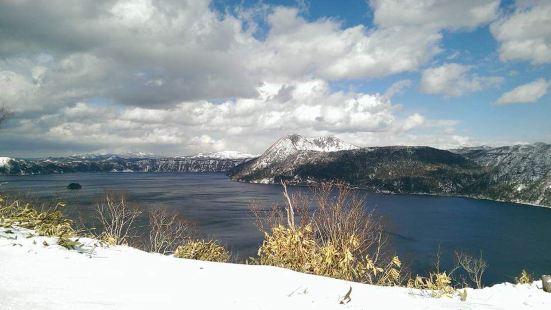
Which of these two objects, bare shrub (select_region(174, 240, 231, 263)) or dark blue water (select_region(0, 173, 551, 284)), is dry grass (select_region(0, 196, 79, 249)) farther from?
dark blue water (select_region(0, 173, 551, 284))

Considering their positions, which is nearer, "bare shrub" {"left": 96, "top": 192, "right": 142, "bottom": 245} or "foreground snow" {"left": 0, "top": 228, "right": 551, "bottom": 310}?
"foreground snow" {"left": 0, "top": 228, "right": 551, "bottom": 310}

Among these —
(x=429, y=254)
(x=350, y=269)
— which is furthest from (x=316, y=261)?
(x=429, y=254)

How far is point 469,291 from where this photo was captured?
11.7 metres

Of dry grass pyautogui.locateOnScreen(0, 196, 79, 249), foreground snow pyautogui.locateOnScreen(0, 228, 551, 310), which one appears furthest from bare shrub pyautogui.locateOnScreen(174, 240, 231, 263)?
foreground snow pyautogui.locateOnScreen(0, 228, 551, 310)

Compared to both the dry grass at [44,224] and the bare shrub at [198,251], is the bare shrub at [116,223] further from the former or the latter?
the bare shrub at [198,251]

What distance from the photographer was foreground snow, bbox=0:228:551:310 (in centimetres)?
625

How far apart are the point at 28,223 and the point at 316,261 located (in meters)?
11.1

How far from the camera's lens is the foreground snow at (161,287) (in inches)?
246

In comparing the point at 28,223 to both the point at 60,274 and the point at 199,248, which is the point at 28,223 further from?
the point at 199,248

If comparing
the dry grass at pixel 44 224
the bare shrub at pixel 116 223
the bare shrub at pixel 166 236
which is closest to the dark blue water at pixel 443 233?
the bare shrub at pixel 116 223

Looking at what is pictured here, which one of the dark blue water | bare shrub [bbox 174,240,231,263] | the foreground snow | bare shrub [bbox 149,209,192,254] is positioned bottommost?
the dark blue water

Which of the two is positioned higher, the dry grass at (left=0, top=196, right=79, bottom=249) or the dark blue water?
the dry grass at (left=0, top=196, right=79, bottom=249)

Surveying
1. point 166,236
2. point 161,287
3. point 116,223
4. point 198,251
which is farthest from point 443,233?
point 161,287

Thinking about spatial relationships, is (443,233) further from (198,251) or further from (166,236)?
(198,251)
